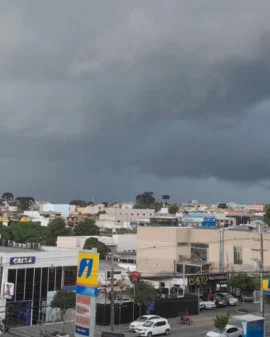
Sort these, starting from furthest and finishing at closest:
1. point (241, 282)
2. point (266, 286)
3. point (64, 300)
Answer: point (241, 282), point (64, 300), point (266, 286)

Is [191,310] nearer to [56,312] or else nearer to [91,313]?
[56,312]

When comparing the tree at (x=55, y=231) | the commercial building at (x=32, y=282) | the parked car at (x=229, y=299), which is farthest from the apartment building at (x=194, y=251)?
the tree at (x=55, y=231)

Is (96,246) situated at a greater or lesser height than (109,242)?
lesser

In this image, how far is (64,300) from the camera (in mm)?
44062

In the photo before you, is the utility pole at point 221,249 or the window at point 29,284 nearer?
the window at point 29,284

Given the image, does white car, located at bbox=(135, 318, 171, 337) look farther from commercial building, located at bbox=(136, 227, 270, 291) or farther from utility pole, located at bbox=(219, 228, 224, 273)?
utility pole, located at bbox=(219, 228, 224, 273)

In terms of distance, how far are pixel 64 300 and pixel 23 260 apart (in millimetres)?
6147

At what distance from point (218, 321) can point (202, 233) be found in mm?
40885

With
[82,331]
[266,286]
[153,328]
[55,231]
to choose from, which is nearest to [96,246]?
[55,231]

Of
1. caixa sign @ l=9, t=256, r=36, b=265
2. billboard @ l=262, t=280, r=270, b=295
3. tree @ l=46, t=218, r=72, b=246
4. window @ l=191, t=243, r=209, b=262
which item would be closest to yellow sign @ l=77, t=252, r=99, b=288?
caixa sign @ l=9, t=256, r=36, b=265

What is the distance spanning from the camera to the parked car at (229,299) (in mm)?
59450

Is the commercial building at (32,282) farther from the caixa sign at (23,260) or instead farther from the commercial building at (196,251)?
the commercial building at (196,251)

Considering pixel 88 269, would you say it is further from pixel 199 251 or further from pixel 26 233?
pixel 26 233

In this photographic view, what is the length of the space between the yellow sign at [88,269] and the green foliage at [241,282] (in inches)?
1448
